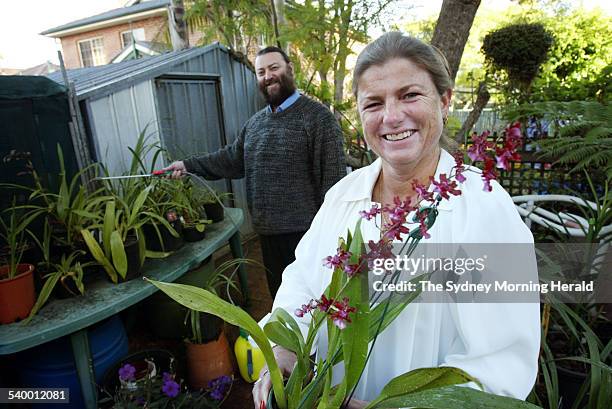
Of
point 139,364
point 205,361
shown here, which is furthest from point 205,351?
point 139,364

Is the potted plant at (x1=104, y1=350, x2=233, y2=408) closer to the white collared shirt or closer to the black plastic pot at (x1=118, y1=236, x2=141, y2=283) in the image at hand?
the black plastic pot at (x1=118, y1=236, x2=141, y2=283)

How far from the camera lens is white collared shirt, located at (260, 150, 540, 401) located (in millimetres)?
800

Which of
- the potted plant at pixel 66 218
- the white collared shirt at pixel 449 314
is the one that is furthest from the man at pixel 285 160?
the white collared shirt at pixel 449 314

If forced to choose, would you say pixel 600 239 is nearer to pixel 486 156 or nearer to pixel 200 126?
pixel 486 156

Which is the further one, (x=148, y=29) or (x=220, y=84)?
(x=148, y=29)

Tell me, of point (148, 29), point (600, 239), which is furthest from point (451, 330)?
point (148, 29)

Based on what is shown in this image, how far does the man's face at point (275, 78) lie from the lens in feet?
8.48

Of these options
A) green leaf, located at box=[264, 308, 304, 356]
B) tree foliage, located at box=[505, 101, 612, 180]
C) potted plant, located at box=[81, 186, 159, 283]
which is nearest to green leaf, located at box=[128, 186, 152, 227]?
potted plant, located at box=[81, 186, 159, 283]

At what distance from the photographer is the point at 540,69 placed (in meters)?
4.49

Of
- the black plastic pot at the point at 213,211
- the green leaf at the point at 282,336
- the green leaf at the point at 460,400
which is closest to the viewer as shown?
the green leaf at the point at 460,400

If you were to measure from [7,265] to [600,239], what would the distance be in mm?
2829

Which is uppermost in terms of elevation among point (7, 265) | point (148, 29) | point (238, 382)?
point (148, 29)

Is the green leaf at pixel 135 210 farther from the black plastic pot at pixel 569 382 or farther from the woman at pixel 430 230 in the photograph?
the black plastic pot at pixel 569 382

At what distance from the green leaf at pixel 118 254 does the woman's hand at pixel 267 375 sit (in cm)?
114
